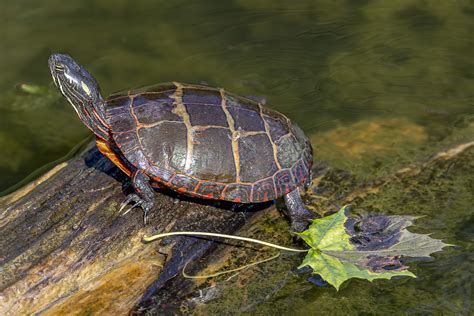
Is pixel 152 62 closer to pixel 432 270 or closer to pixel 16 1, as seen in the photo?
pixel 16 1

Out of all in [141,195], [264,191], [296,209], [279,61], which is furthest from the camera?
[279,61]

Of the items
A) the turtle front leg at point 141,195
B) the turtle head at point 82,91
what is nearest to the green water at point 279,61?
the turtle front leg at point 141,195

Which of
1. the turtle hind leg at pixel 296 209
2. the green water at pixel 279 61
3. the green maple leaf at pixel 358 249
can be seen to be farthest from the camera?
the green water at pixel 279 61

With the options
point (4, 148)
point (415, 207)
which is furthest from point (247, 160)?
point (4, 148)

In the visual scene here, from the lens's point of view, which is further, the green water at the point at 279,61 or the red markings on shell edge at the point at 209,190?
the green water at the point at 279,61

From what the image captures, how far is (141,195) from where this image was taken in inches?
155

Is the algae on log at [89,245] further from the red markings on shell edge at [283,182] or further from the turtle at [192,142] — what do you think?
the red markings on shell edge at [283,182]

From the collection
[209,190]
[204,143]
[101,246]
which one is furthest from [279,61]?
[101,246]

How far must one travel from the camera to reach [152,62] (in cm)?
675

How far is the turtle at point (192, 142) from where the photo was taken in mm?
3953

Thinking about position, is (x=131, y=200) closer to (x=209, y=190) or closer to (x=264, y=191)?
(x=209, y=190)

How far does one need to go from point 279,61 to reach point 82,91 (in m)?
3.00

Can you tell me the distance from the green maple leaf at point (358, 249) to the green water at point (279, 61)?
2.20 feet

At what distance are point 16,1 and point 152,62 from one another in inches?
85.1
